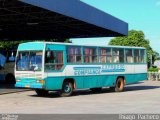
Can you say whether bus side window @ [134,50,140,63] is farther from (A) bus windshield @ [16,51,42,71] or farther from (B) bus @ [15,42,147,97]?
(A) bus windshield @ [16,51,42,71]

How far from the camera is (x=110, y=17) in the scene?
3147cm

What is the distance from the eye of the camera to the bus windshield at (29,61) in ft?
64.4

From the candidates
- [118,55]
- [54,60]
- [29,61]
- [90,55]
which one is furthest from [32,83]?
[118,55]

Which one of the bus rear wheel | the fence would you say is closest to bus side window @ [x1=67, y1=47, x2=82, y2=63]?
the bus rear wheel

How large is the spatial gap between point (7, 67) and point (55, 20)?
504 centimetres

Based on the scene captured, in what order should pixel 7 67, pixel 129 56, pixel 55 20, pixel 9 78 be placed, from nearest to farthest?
pixel 129 56 → pixel 55 20 → pixel 9 78 → pixel 7 67

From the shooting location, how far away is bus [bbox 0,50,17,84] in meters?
31.0

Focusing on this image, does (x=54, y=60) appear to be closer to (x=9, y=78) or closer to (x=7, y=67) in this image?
(x=9, y=78)

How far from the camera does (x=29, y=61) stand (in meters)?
20.1

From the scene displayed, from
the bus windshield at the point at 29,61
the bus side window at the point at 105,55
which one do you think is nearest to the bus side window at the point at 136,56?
the bus side window at the point at 105,55

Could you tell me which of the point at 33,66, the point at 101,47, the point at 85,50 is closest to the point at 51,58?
the point at 33,66

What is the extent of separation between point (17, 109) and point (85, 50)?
797 centimetres

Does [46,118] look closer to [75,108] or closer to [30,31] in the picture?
[75,108]

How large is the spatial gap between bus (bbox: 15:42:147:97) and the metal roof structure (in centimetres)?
287
